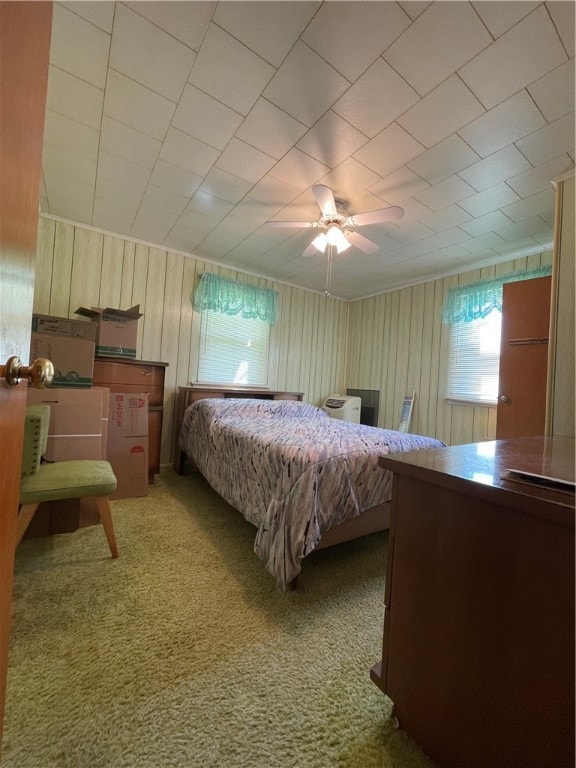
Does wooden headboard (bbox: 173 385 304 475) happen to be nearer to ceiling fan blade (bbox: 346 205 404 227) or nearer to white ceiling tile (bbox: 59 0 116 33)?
ceiling fan blade (bbox: 346 205 404 227)

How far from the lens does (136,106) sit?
1.61m

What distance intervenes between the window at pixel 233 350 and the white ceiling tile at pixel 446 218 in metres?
2.13

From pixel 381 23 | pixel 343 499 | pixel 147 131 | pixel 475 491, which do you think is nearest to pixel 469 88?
pixel 381 23

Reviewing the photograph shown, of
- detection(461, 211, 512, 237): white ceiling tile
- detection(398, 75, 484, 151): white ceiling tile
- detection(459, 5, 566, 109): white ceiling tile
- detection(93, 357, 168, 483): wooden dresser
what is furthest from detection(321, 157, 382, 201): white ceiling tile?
detection(93, 357, 168, 483): wooden dresser

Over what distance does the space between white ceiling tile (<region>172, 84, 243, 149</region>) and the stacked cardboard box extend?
5.25ft

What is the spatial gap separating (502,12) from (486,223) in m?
1.61

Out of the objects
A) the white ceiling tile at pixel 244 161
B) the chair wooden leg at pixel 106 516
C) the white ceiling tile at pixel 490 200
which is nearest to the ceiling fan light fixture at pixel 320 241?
the white ceiling tile at pixel 244 161

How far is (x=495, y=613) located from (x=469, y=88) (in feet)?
6.82

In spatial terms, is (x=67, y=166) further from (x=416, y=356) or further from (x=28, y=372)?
(x=416, y=356)

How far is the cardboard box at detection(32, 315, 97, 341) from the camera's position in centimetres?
226

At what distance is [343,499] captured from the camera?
4.93 ft

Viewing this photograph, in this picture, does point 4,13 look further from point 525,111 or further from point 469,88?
point 525,111

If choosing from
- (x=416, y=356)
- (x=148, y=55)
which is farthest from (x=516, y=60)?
(x=416, y=356)

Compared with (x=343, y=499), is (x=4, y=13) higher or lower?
higher
